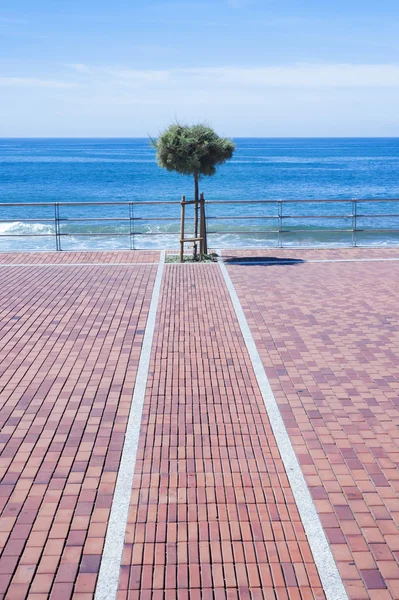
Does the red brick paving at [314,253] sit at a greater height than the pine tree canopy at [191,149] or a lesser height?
lesser

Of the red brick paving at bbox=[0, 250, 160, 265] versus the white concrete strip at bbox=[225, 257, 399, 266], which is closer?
the white concrete strip at bbox=[225, 257, 399, 266]

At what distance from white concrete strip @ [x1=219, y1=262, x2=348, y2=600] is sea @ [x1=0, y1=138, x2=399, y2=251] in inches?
331

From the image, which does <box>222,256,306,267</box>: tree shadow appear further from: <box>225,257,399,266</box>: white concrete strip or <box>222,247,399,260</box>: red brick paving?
<box>222,247,399,260</box>: red brick paving

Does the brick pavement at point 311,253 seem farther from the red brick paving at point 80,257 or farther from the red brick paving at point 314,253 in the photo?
the red brick paving at point 80,257

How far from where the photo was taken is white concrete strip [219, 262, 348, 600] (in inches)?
176

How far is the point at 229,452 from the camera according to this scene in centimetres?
615

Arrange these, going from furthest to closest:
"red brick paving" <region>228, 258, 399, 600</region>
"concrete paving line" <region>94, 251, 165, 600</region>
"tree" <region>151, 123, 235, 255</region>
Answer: "tree" <region>151, 123, 235, 255</region> → "red brick paving" <region>228, 258, 399, 600</region> → "concrete paving line" <region>94, 251, 165, 600</region>

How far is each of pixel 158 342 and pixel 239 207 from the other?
3560cm

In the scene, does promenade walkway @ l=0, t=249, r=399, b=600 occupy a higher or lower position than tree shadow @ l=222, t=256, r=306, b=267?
higher

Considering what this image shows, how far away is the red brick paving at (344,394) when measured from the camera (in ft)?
16.1

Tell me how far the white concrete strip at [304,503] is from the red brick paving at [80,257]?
7826 millimetres

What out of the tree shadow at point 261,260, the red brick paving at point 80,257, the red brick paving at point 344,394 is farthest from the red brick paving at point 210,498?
the red brick paving at point 80,257

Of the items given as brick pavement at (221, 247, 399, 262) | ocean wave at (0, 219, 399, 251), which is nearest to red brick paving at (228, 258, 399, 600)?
brick pavement at (221, 247, 399, 262)

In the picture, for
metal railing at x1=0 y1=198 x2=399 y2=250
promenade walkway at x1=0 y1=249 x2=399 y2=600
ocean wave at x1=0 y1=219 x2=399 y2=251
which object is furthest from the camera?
metal railing at x1=0 y1=198 x2=399 y2=250
